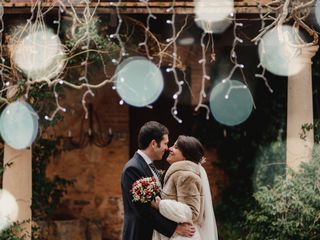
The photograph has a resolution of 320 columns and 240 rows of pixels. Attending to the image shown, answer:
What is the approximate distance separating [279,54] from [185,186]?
4.36 meters

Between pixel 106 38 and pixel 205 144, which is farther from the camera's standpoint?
pixel 205 144

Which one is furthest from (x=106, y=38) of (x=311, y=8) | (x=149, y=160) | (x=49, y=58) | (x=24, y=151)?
(x=149, y=160)

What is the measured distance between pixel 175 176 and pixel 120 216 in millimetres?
5515

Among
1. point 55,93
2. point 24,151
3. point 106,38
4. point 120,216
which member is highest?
point 106,38

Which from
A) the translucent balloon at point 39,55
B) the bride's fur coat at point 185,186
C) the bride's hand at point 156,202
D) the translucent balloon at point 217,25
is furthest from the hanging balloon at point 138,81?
the bride's hand at point 156,202

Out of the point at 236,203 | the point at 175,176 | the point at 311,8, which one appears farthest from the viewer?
the point at 236,203

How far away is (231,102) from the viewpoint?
11.4m

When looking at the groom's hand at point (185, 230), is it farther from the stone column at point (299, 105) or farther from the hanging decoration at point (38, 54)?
the hanging decoration at point (38, 54)

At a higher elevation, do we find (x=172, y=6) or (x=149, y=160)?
(x=172, y=6)

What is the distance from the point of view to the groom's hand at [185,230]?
6.32m

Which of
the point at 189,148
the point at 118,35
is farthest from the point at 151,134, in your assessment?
the point at 118,35

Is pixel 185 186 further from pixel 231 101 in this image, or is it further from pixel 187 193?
pixel 231 101

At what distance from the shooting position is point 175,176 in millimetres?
6301

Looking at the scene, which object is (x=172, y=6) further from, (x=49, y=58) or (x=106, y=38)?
(x=49, y=58)
